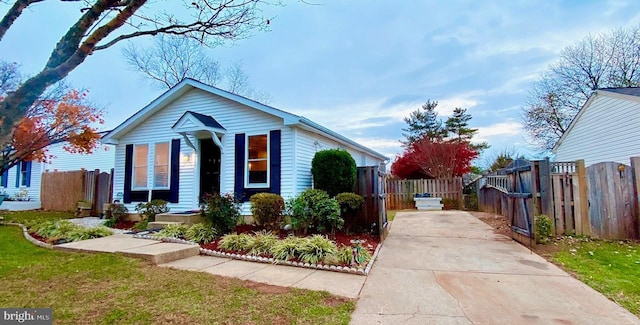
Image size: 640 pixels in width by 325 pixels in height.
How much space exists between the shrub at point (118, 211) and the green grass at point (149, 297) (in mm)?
5361

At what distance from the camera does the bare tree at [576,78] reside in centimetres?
1739

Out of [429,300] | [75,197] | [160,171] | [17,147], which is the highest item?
[17,147]

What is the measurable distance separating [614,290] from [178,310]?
5205 millimetres

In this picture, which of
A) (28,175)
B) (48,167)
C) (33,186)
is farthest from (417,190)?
(28,175)

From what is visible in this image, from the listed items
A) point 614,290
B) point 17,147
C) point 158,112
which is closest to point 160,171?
point 158,112

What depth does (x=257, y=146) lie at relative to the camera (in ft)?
30.7

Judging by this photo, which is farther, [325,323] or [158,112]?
[158,112]

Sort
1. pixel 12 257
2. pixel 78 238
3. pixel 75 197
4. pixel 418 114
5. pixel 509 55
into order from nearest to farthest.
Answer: pixel 12 257, pixel 78 238, pixel 509 55, pixel 75 197, pixel 418 114

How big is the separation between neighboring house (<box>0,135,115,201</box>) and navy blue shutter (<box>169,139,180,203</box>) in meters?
8.03

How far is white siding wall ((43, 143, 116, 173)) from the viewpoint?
15961 millimetres

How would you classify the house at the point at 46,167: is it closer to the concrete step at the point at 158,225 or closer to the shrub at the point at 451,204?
the concrete step at the point at 158,225

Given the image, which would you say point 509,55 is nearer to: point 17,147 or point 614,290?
point 614,290

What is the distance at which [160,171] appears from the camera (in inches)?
413

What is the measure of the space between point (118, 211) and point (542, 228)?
1175 centimetres
